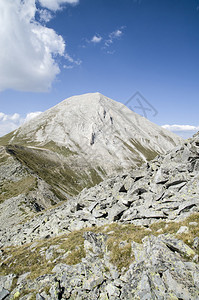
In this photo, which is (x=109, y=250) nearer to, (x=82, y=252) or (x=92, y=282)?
(x=82, y=252)

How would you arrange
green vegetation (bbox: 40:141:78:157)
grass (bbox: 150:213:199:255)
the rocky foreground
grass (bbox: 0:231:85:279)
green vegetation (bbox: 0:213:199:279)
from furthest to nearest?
green vegetation (bbox: 40:141:78:157) → grass (bbox: 0:231:85:279) → green vegetation (bbox: 0:213:199:279) → grass (bbox: 150:213:199:255) → the rocky foreground

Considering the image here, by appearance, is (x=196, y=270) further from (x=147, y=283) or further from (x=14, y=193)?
(x=14, y=193)

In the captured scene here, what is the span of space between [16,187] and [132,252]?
72.9 meters

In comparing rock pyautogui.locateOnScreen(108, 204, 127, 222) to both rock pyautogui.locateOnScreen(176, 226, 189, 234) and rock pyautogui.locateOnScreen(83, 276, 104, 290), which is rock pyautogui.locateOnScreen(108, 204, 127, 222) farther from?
rock pyautogui.locateOnScreen(83, 276, 104, 290)

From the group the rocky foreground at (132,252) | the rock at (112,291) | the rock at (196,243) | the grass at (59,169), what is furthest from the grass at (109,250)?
the grass at (59,169)

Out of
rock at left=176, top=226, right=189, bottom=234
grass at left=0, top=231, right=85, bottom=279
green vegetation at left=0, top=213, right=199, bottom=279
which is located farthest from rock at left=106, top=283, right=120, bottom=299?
rock at left=176, top=226, right=189, bottom=234

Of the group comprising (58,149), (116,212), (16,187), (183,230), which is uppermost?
(58,149)

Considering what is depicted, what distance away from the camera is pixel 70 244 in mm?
16297

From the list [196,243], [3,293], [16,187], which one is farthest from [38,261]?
[16,187]

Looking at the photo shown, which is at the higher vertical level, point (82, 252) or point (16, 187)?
point (16, 187)

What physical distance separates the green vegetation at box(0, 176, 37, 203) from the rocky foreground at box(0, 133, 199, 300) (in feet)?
166

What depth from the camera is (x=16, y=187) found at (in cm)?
7212

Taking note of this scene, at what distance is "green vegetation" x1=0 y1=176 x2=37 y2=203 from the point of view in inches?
2606

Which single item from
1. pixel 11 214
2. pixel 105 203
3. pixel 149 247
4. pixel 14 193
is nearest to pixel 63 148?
pixel 14 193
